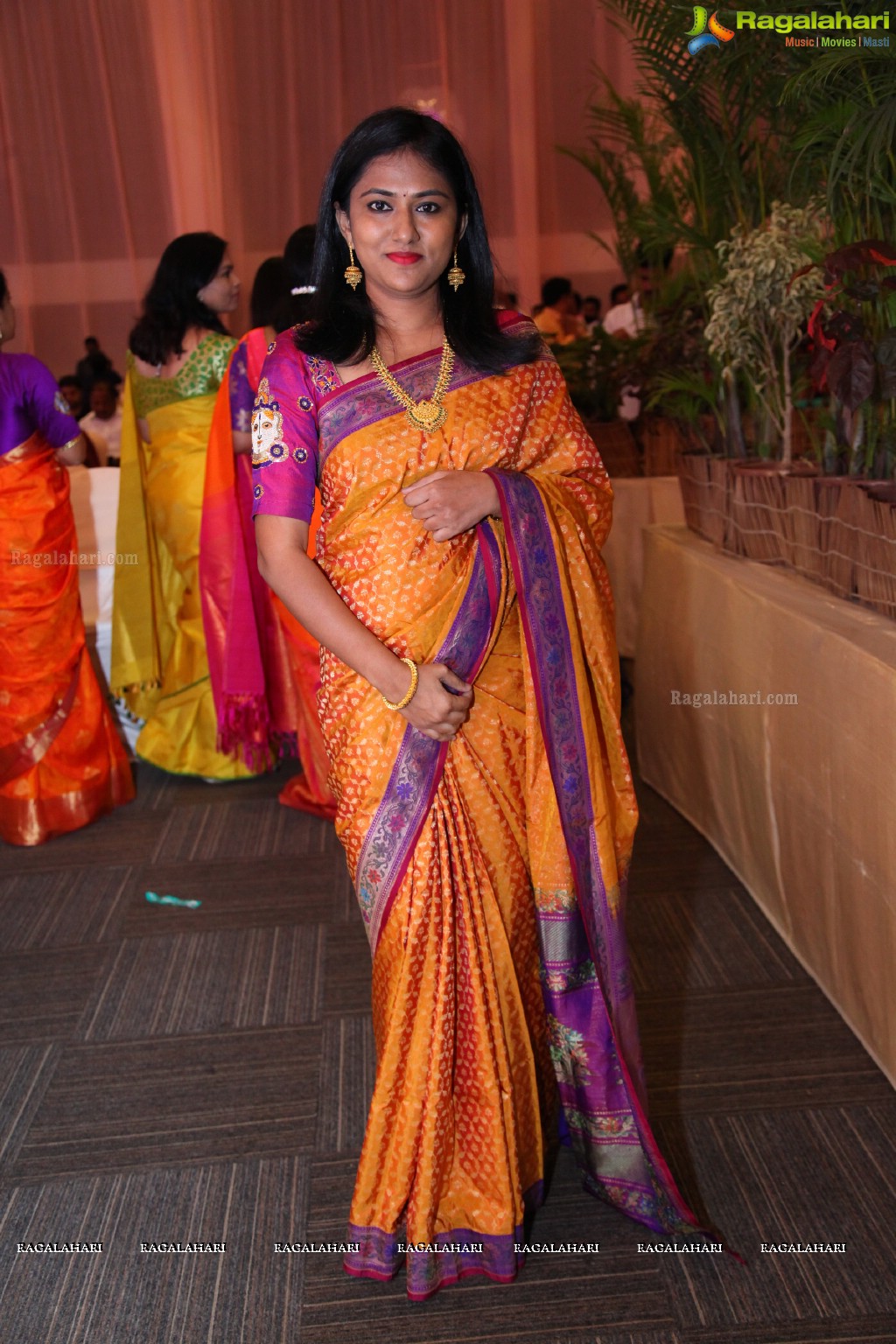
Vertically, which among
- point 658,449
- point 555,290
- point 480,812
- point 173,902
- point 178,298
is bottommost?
point 173,902

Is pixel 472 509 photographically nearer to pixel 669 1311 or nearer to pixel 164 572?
pixel 669 1311

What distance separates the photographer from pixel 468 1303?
5.09ft

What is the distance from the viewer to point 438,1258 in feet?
5.11

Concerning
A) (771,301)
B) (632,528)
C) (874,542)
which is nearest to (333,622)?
(874,542)

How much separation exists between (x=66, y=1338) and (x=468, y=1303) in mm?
540

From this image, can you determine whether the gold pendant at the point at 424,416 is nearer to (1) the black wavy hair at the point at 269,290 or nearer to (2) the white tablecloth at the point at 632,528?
(1) the black wavy hair at the point at 269,290

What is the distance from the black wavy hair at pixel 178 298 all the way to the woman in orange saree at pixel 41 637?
1.12 feet

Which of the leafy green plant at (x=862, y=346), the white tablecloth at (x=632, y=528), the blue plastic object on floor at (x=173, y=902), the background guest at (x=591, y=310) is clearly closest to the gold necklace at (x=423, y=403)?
the leafy green plant at (x=862, y=346)

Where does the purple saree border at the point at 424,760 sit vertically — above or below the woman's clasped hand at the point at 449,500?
below

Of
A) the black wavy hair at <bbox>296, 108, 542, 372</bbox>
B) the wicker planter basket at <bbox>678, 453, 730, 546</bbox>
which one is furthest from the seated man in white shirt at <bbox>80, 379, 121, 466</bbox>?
the black wavy hair at <bbox>296, 108, 542, 372</bbox>

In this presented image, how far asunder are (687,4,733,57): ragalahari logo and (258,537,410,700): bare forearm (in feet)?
6.00

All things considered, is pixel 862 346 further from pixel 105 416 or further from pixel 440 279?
pixel 105 416

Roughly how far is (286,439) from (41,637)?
203 cm

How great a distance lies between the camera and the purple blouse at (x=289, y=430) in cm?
139
